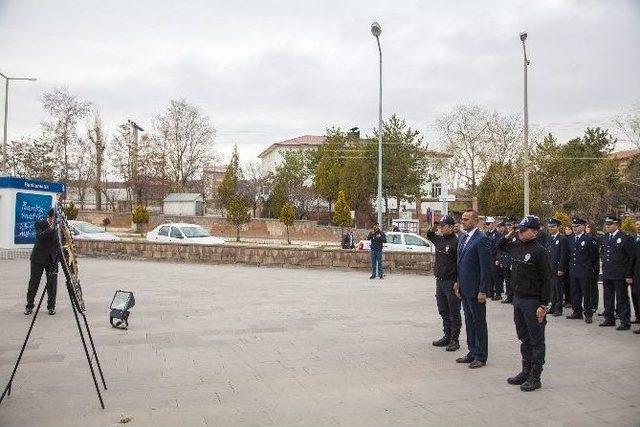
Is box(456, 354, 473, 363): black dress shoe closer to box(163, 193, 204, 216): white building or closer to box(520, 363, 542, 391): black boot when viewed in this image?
box(520, 363, 542, 391): black boot

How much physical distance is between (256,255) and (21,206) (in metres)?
9.83

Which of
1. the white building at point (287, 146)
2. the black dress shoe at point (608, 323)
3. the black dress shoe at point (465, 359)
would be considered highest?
the white building at point (287, 146)

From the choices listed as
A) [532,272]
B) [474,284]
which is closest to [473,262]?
[474,284]

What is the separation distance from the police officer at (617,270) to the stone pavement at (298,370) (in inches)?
16.3

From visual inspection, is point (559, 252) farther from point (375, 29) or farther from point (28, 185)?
point (28, 185)

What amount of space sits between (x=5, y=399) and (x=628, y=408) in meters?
6.02

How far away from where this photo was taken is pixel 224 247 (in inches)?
798

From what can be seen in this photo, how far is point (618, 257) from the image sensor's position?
9.21 meters

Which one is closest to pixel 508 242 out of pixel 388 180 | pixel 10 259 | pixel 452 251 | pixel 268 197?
pixel 452 251

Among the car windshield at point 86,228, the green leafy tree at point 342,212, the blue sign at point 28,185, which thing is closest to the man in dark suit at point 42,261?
the blue sign at point 28,185

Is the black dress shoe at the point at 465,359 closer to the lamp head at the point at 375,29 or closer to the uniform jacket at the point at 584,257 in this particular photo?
the uniform jacket at the point at 584,257

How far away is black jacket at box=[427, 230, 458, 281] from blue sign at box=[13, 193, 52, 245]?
18.4 metres

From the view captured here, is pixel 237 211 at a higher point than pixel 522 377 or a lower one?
higher

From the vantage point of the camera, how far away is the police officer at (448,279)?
7.33m
